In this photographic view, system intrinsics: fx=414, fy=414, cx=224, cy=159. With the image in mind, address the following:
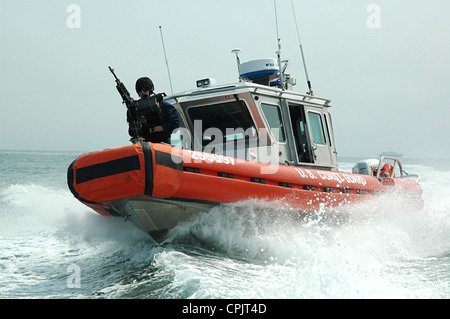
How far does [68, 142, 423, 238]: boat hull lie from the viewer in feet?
12.0

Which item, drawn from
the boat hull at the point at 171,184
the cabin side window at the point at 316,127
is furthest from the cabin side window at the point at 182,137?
the cabin side window at the point at 316,127

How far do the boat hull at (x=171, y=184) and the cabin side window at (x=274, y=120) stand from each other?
0.57 m

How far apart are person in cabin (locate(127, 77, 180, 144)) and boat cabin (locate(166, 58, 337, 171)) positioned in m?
0.50

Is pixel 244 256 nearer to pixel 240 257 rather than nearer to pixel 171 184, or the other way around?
pixel 240 257

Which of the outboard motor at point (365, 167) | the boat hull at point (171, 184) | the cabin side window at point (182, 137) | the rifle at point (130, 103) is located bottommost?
the outboard motor at point (365, 167)

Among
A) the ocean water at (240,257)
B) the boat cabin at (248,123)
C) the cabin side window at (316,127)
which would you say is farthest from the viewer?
the cabin side window at (316,127)

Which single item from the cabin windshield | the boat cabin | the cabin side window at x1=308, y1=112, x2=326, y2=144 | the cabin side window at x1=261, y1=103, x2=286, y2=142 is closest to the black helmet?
the boat cabin

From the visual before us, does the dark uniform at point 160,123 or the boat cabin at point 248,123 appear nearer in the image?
the dark uniform at point 160,123

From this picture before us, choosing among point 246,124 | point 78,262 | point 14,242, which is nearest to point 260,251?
point 246,124

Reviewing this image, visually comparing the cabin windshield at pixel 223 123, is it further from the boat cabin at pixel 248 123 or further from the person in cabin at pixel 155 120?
the person in cabin at pixel 155 120

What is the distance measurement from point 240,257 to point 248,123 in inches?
66.7

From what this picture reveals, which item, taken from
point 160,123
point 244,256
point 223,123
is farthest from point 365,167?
point 160,123

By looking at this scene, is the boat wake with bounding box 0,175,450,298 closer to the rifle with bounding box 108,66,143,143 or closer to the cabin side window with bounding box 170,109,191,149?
the rifle with bounding box 108,66,143,143

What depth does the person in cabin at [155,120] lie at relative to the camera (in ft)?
14.2
